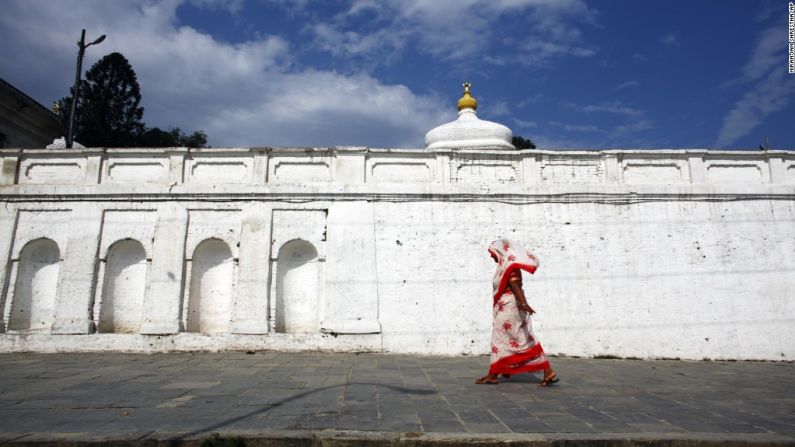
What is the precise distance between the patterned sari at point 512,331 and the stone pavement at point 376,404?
29cm

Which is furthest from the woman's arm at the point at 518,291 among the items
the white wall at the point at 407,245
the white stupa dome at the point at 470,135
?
the white stupa dome at the point at 470,135

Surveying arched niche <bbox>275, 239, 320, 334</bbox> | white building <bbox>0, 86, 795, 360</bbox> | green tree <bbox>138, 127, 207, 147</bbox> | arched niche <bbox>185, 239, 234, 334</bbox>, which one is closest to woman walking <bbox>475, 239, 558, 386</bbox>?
white building <bbox>0, 86, 795, 360</bbox>

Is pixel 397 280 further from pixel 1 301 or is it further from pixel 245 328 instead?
pixel 1 301

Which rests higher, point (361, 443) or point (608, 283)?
point (608, 283)

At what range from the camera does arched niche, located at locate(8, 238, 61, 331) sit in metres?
9.61

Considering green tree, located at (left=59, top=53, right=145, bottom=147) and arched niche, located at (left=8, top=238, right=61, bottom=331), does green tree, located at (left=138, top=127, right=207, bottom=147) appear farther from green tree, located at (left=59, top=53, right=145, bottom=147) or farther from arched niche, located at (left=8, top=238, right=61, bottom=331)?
arched niche, located at (left=8, top=238, right=61, bottom=331)

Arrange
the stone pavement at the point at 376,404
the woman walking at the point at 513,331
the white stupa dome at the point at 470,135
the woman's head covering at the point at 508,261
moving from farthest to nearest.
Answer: the white stupa dome at the point at 470,135 < the woman's head covering at the point at 508,261 < the woman walking at the point at 513,331 < the stone pavement at the point at 376,404

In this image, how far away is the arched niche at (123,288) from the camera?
952cm

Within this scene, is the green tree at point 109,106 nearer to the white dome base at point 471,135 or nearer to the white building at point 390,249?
the white building at point 390,249

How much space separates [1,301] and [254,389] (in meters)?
7.76

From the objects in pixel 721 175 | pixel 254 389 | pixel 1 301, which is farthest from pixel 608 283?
pixel 1 301

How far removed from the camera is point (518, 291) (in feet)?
19.4

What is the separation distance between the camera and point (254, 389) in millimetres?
5355

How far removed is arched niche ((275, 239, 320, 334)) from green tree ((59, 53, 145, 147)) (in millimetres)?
23926
